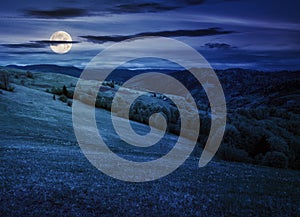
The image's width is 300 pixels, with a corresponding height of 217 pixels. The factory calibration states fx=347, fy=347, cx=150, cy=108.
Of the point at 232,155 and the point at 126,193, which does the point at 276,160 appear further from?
the point at 126,193

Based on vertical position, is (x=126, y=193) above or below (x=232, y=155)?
above

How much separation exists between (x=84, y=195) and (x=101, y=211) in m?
1.90

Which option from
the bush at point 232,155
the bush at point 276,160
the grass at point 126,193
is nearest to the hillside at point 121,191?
the grass at point 126,193

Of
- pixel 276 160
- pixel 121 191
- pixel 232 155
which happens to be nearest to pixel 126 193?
pixel 121 191

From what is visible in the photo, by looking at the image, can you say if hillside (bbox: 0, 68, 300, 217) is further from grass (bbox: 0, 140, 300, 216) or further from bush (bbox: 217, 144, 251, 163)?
bush (bbox: 217, 144, 251, 163)

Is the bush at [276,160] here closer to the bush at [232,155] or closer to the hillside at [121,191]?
the bush at [232,155]

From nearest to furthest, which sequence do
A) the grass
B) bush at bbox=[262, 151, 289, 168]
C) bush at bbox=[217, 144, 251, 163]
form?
1. the grass
2. bush at bbox=[262, 151, 289, 168]
3. bush at bbox=[217, 144, 251, 163]

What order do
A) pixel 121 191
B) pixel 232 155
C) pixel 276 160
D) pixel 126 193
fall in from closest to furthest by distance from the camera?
1. pixel 126 193
2. pixel 121 191
3. pixel 276 160
4. pixel 232 155

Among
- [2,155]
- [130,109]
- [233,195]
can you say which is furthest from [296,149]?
[2,155]

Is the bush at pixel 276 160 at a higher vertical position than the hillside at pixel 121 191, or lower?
lower

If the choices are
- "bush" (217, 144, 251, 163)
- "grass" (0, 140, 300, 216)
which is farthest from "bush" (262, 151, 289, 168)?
"grass" (0, 140, 300, 216)

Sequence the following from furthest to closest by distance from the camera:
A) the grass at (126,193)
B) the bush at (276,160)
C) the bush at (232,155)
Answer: the bush at (232,155)
the bush at (276,160)
the grass at (126,193)

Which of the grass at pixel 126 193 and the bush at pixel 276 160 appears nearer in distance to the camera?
the grass at pixel 126 193

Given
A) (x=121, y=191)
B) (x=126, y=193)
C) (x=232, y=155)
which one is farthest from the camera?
(x=232, y=155)
